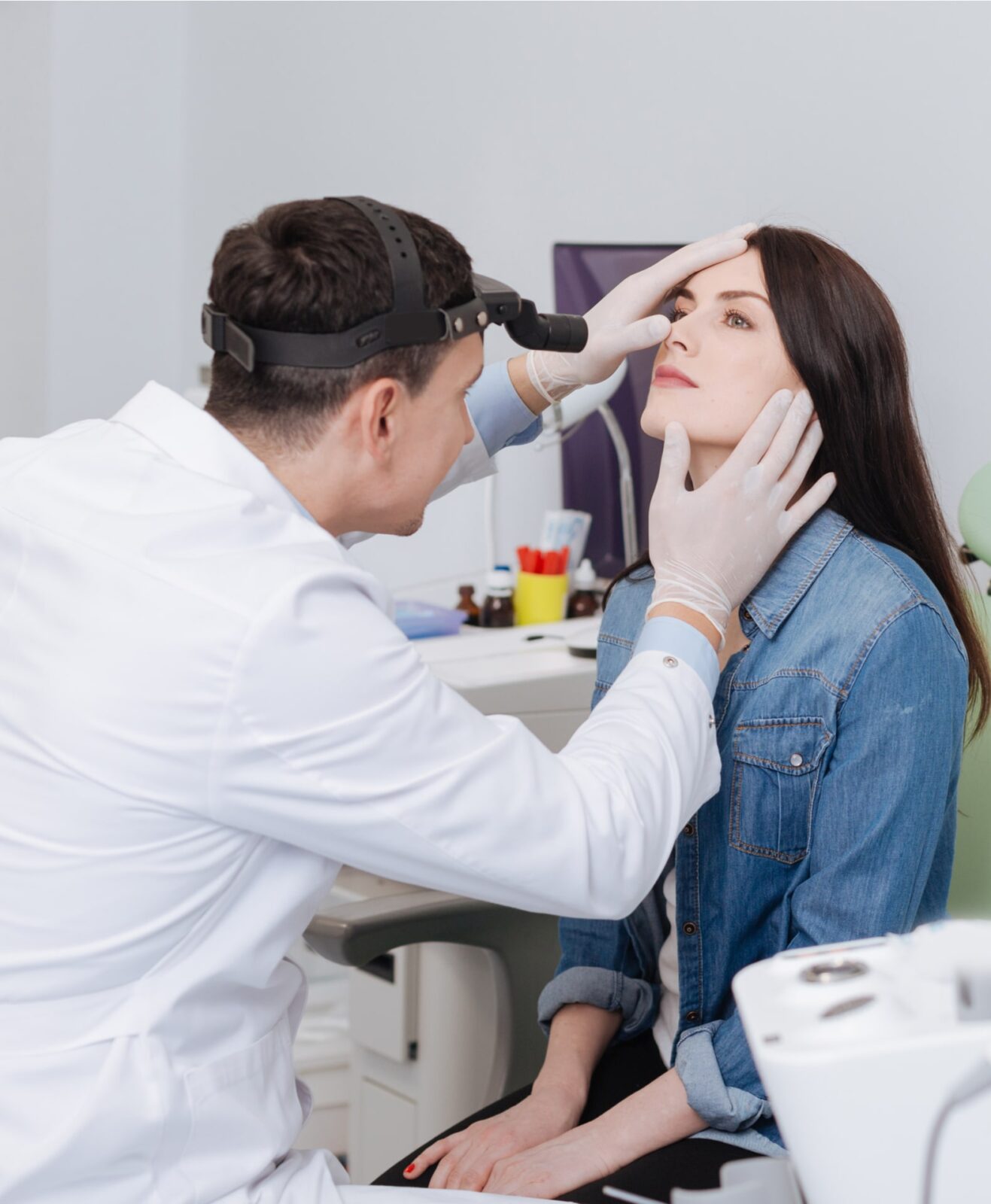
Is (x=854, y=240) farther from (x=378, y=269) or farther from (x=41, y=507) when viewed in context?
(x=41, y=507)

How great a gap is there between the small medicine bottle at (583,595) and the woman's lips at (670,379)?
2.93ft

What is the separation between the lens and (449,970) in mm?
1655

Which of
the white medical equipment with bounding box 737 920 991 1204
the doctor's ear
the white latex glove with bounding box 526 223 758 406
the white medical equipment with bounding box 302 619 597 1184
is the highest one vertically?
the white latex glove with bounding box 526 223 758 406

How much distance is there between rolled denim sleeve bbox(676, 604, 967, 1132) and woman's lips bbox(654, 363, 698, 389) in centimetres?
30

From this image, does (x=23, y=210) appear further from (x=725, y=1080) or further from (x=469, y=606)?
(x=725, y=1080)

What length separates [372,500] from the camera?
1016mm

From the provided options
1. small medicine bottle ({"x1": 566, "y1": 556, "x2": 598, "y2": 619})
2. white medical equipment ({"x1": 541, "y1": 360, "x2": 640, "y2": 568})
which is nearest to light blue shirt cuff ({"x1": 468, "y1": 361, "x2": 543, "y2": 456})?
white medical equipment ({"x1": 541, "y1": 360, "x2": 640, "y2": 568})

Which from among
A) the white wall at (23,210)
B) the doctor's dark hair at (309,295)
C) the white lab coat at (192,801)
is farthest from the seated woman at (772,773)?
the white wall at (23,210)

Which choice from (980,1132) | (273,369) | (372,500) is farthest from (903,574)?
(980,1132)

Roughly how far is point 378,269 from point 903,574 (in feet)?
1.77

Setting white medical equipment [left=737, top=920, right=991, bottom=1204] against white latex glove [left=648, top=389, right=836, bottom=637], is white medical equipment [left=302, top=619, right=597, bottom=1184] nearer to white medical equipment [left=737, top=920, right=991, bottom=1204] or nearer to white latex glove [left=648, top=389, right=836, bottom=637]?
white latex glove [left=648, top=389, right=836, bottom=637]

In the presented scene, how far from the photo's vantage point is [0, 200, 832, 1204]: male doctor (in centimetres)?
82

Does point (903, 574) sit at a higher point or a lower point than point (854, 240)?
lower

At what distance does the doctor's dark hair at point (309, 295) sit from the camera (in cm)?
90
